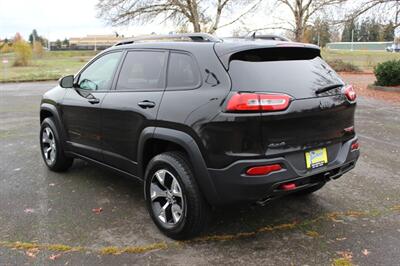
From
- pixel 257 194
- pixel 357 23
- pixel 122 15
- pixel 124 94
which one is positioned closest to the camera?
pixel 257 194

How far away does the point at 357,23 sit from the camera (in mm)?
19453

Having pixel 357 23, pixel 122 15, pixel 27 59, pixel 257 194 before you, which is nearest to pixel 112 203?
pixel 257 194

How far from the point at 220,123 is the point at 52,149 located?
338 centimetres

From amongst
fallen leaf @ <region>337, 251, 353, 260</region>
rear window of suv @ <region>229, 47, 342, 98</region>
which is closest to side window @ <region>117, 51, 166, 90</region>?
rear window of suv @ <region>229, 47, 342, 98</region>

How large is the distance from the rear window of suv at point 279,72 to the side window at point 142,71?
2.82 ft

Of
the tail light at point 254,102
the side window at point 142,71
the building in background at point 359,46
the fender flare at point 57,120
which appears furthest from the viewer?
the building in background at point 359,46

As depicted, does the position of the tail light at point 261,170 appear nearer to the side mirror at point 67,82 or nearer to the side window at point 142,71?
the side window at point 142,71

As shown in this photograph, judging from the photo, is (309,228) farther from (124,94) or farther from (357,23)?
(357,23)

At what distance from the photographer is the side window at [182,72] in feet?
12.1

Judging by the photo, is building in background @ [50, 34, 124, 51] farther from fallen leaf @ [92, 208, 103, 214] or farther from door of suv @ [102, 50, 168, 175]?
fallen leaf @ [92, 208, 103, 214]

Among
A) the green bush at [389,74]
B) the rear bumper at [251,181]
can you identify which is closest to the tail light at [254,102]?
the rear bumper at [251,181]

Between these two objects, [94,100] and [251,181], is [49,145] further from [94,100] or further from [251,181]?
[251,181]

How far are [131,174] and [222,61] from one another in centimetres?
162

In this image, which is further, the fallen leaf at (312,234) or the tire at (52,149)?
the tire at (52,149)
